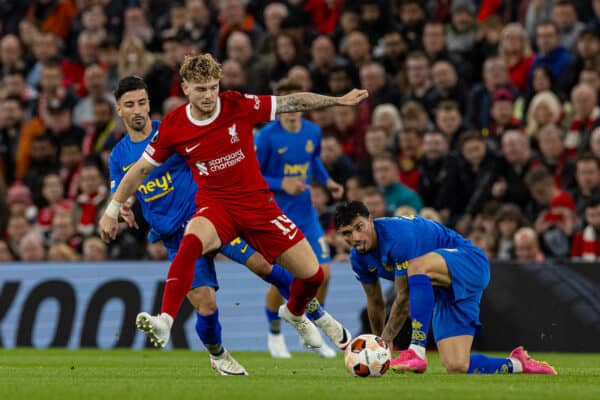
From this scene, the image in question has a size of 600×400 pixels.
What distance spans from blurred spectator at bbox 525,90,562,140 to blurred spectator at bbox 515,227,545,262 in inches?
73.6

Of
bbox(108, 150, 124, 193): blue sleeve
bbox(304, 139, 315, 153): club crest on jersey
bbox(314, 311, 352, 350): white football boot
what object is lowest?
bbox(314, 311, 352, 350): white football boot

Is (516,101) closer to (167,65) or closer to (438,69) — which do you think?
(438,69)

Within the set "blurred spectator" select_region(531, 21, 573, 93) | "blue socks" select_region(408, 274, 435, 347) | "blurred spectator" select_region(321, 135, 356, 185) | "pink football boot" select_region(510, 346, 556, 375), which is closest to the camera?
"blue socks" select_region(408, 274, 435, 347)

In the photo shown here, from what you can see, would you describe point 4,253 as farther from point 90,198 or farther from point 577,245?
point 577,245

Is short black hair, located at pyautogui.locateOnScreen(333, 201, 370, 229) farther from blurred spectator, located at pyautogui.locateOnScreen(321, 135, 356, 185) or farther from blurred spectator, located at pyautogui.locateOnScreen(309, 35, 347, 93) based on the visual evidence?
blurred spectator, located at pyautogui.locateOnScreen(309, 35, 347, 93)

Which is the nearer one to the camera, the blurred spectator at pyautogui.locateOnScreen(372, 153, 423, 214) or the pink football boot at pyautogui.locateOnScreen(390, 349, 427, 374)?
the pink football boot at pyautogui.locateOnScreen(390, 349, 427, 374)

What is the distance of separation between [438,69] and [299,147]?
4.04 metres

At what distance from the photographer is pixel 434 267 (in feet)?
32.9

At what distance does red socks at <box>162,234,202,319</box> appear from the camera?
9.39 metres

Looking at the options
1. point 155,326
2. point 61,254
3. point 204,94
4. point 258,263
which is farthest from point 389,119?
point 155,326

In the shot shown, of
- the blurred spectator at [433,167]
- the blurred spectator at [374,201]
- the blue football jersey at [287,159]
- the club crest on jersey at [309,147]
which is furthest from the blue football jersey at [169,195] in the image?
the blurred spectator at [433,167]

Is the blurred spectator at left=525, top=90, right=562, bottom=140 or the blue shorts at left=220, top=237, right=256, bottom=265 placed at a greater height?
the blurred spectator at left=525, top=90, right=562, bottom=140

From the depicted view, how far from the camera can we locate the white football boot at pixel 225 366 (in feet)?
34.6

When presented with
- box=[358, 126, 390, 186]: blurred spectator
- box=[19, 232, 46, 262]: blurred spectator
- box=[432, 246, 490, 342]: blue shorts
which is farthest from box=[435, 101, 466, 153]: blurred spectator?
box=[432, 246, 490, 342]: blue shorts
